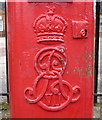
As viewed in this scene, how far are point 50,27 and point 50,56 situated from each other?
0.17 m

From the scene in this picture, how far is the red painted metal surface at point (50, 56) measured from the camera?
4.22 feet

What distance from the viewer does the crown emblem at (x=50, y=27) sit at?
1281mm

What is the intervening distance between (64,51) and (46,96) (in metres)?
0.29

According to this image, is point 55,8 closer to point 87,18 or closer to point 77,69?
point 87,18

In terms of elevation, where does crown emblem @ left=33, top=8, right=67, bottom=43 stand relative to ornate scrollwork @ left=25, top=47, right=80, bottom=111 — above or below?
above

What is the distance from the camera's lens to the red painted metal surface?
1.29 metres

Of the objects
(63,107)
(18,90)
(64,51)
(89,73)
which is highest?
(64,51)

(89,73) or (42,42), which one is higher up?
(42,42)

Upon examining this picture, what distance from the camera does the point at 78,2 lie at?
1.29 metres

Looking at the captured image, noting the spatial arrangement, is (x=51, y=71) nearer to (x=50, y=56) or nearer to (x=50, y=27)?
(x=50, y=56)

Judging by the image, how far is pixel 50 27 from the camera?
1.28m

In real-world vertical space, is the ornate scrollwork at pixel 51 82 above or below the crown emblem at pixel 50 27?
below

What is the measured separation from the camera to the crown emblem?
1.28m

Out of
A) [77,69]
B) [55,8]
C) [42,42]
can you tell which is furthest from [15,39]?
[77,69]
